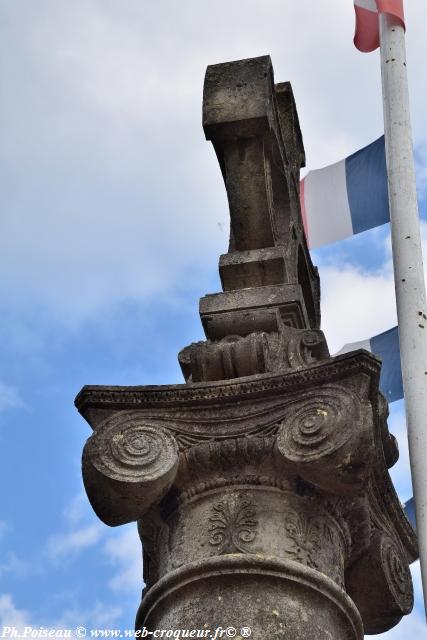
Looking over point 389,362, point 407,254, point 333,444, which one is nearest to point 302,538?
point 333,444

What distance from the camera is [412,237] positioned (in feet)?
27.2

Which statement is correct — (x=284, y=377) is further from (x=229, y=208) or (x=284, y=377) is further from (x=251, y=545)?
(x=229, y=208)

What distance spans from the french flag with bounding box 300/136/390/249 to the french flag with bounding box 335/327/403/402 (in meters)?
1.41

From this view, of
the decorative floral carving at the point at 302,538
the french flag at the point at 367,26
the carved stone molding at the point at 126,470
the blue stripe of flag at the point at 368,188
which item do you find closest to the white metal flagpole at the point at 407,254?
the decorative floral carving at the point at 302,538

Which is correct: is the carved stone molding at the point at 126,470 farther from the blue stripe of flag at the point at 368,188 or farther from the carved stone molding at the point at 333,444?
the blue stripe of flag at the point at 368,188

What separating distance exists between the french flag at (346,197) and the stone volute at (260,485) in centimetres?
409

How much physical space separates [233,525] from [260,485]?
281 millimetres

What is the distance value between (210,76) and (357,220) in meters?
3.37

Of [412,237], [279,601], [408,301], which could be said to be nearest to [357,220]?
[412,237]

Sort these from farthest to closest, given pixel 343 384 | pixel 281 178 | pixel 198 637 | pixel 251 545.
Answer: pixel 281 178 → pixel 343 384 → pixel 251 545 → pixel 198 637

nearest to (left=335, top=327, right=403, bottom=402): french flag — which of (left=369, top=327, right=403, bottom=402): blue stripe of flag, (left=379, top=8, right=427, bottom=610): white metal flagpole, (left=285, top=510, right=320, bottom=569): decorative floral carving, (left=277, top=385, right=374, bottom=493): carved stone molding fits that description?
(left=369, top=327, right=403, bottom=402): blue stripe of flag

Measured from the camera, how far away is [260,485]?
562cm

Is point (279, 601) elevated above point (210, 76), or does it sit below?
below

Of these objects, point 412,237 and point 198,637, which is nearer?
point 198,637
